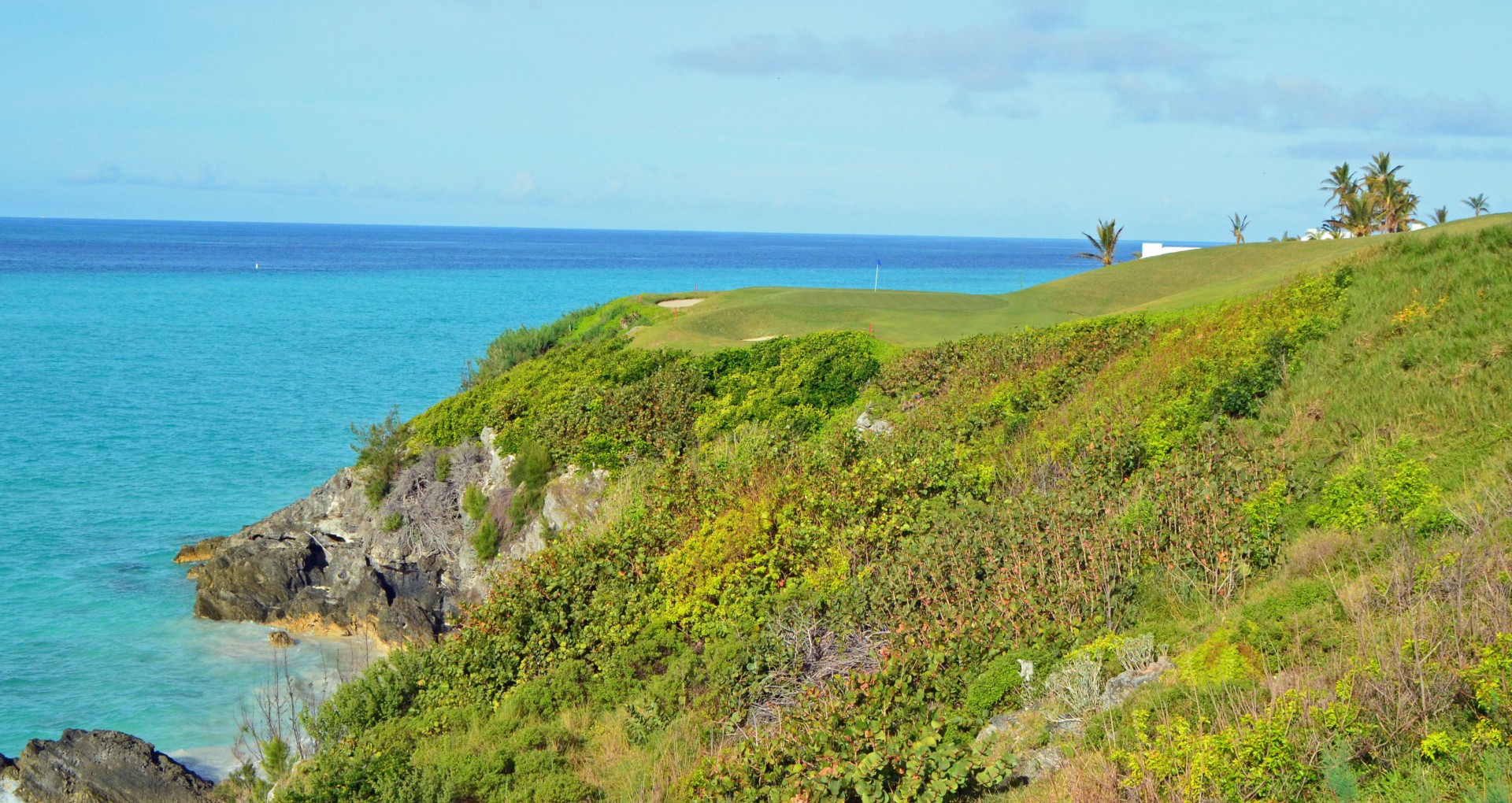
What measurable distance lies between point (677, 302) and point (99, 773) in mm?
28935

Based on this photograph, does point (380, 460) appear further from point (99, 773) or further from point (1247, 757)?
point (1247, 757)

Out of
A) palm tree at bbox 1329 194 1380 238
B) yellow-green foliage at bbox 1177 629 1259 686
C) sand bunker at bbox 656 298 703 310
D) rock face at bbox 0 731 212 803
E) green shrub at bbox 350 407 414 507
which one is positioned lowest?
rock face at bbox 0 731 212 803

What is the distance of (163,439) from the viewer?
40.0 m

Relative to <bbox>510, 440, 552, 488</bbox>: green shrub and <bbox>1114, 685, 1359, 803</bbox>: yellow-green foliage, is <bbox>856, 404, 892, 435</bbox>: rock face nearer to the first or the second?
<bbox>510, 440, 552, 488</bbox>: green shrub

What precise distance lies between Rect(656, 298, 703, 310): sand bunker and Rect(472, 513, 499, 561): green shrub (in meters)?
18.3

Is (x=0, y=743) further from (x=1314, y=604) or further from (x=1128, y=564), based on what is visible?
(x=1314, y=604)

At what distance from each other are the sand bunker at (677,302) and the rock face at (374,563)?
54.7 feet

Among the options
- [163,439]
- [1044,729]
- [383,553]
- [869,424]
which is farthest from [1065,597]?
[163,439]

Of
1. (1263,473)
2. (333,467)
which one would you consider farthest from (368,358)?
(1263,473)

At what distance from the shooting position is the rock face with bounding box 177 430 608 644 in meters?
23.3

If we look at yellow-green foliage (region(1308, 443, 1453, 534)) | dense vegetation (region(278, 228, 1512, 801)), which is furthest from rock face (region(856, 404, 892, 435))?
yellow-green foliage (region(1308, 443, 1453, 534))

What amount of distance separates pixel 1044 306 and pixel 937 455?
61.6ft

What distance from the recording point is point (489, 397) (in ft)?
87.4

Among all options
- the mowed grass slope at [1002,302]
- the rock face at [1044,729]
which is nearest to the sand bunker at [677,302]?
the mowed grass slope at [1002,302]
